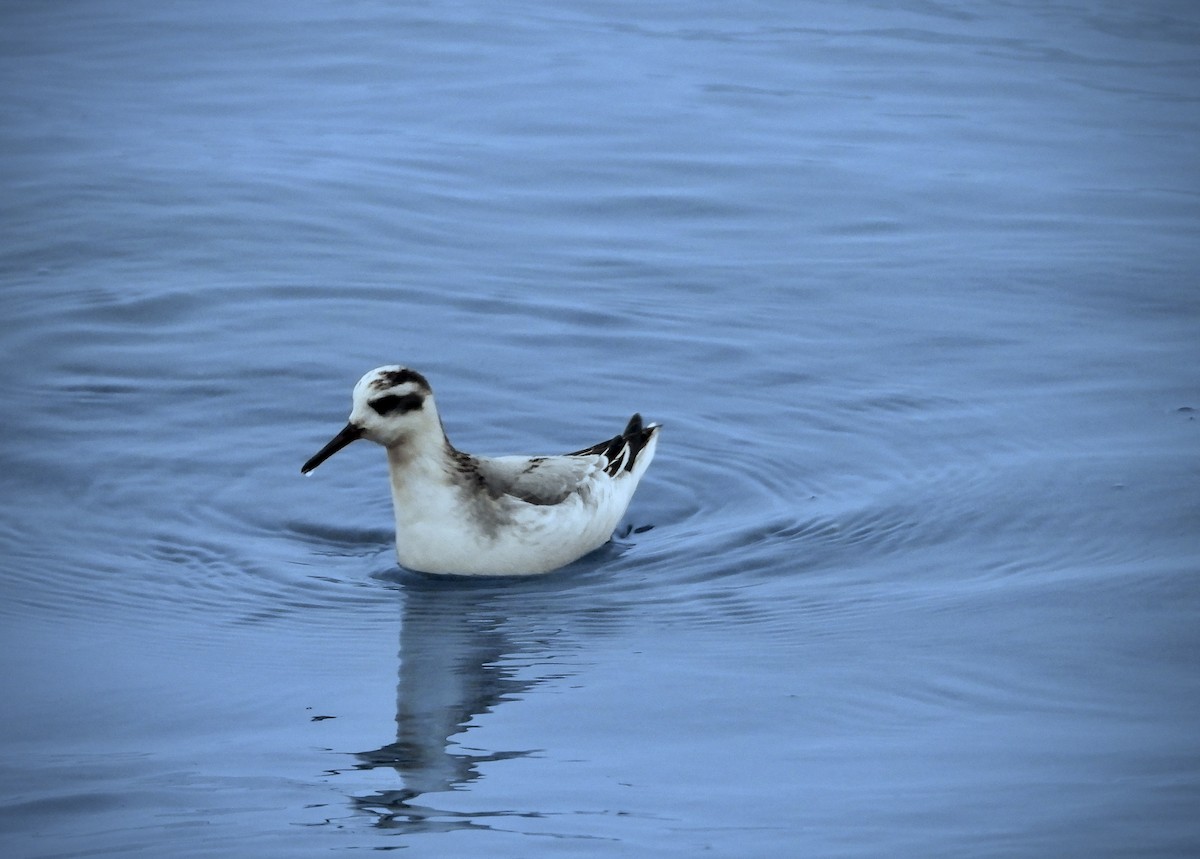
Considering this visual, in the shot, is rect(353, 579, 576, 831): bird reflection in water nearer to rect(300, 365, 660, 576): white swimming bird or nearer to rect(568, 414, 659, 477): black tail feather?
rect(300, 365, 660, 576): white swimming bird

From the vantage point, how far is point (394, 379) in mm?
10836

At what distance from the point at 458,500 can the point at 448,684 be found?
2.15 m

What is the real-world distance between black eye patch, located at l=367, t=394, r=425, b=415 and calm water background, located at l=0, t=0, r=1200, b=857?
3.54 feet

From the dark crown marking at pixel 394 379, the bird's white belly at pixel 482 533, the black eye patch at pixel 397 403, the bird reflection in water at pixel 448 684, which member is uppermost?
the dark crown marking at pixel 394 379

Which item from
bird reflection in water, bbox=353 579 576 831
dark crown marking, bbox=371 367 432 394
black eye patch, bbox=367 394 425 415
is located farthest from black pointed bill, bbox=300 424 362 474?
bird reflection in water, bbox=353 579 576 831

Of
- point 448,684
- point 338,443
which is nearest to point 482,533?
point 338,443

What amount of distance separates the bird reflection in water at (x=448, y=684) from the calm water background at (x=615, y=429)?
0.03 meters

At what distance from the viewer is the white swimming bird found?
35.7 feet

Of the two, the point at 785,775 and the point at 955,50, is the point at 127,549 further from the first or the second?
the point at 955,50

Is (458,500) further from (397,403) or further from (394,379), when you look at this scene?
(394,379)

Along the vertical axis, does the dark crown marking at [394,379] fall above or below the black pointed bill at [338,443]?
above

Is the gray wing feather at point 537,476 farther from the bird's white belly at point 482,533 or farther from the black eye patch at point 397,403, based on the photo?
the black eye patch at point 397,403

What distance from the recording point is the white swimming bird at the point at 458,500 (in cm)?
1088

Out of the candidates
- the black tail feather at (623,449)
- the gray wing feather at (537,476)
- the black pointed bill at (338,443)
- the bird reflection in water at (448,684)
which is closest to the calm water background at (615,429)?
the bird reflection in water at (448,684)
